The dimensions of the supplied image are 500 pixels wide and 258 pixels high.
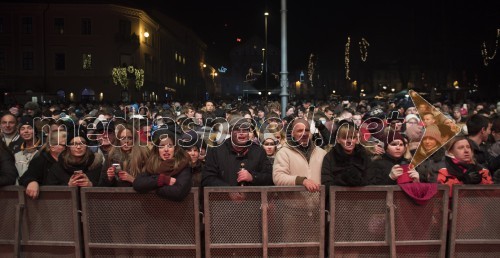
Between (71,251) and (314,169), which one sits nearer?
(71,251)

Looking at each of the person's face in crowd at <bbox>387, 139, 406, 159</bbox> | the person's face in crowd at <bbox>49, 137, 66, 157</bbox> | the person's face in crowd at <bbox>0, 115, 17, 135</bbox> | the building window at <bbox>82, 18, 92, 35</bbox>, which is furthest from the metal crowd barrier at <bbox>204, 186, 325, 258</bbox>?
the building window at <bbox>82, 18, 92, 35</bbox>

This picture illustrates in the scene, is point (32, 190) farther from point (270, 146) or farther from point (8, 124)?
point (8, 124)

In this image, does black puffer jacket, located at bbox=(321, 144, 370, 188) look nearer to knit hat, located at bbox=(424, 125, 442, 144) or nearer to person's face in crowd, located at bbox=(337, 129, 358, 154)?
person's face in crowd, located at bbox=(337, 129, 358, 154)

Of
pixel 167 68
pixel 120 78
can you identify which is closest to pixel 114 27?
pixel 120 78

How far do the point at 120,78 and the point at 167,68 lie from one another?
26.6 metres

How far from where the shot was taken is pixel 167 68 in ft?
258

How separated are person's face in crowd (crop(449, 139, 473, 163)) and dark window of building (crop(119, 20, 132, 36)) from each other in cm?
5574

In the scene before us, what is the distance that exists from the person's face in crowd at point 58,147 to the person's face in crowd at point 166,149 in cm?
152

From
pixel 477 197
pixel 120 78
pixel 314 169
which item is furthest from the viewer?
pixel 120 78

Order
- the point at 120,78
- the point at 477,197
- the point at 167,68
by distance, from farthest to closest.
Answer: the point at 167,68 < the point at 120,78 < the point at 477,197

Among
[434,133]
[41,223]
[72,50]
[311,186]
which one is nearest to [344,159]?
[311,186]

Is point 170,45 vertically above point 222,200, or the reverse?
point 170,45

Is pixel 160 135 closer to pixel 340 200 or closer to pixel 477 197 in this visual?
Result: pixel 340 200

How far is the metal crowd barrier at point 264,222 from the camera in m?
5.17
